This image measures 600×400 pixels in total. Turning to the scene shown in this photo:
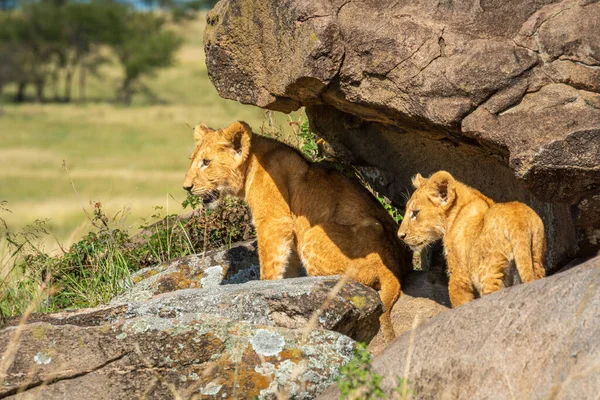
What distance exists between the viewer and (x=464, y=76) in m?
7.47

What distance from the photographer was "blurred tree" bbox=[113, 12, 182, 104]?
209ft

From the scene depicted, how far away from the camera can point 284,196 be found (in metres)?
9.72

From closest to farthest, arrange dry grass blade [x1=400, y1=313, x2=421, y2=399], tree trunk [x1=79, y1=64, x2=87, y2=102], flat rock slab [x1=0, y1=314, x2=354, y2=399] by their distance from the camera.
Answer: dry grass blade [x1=400, y1=313, x2=421, y2=399], flat rock slab [x1=0, y1=314, x2=354, y2=399], tree trunk [x1=79, y1=64, x2=87, y2=102]

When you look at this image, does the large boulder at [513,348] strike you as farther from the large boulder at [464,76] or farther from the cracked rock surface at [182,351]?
the large boulder at [464,76]

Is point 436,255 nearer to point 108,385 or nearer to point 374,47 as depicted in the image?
point 374,47

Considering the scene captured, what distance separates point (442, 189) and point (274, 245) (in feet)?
6.56

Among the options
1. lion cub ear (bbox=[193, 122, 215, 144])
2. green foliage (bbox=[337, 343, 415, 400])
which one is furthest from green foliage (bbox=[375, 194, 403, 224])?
green foliage (bbox=[337, 343, 415, 400])

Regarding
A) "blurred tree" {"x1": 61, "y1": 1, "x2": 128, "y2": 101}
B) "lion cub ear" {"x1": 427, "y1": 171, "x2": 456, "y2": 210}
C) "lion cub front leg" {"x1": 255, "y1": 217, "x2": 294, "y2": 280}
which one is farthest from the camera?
"blurred tree" {"x1": 61, "y1": 1, "x2": 128, "y2": 101}

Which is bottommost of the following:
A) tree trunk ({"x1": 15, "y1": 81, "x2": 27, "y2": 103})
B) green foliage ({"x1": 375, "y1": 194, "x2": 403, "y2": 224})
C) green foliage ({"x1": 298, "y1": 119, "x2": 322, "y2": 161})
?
green foliage ({"x1": 375, "y1": 194, "x2": 403, "y2": 224})

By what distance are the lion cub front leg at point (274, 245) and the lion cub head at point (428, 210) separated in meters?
1.47

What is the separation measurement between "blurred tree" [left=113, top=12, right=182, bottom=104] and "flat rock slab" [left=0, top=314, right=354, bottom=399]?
182 feet

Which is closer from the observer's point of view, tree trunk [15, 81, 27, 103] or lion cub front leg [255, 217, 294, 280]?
lion cub front leg [255, 217, 294, 280]

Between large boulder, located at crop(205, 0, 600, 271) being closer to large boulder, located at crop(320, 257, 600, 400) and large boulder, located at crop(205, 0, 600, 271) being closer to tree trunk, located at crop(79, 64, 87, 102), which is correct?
large boulder, located at crop(320, 257, 600, 400)

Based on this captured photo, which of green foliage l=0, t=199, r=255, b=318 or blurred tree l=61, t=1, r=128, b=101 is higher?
blurred tree l=61, t=1, r=128, b=101
